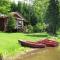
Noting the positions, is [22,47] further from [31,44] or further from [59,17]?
[59,17]

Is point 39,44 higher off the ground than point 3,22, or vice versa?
point 3,22

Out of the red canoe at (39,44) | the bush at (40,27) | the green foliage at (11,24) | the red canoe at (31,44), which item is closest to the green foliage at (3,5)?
the green foliage at (11,24)

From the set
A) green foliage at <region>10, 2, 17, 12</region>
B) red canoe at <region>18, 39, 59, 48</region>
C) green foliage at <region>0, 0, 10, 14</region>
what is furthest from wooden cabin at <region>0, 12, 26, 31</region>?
red canoe at <region>18, 39, 59, 48</region>

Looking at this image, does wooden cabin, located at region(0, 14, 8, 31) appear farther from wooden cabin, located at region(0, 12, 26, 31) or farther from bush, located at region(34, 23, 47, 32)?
bush, located at region(34, 23, 47, 32)

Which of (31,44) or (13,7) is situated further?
(13,7)

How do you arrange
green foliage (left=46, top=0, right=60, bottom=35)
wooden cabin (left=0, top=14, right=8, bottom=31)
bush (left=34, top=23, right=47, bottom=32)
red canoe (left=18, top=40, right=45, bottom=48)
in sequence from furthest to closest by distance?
bush (left=34, top=23, right=47, bottom=32) → wooden cabin (left=0, top=14, right=8, bottom=31) → green foliage (left=46, top=0, right=60, bottom=35) → red canoe (left=18, top=40, right=45, bottom=48)

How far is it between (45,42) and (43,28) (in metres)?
22.9

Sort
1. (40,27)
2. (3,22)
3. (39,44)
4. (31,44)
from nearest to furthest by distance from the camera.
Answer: (31,44) < (39,44) < (3,22) < (40,27)

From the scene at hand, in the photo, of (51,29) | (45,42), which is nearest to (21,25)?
(51,29)

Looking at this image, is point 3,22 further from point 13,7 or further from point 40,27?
point 13,7

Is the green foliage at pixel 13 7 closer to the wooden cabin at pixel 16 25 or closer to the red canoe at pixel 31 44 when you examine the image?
the wooden cabin at pixel 16 25

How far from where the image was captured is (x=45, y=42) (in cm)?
3903

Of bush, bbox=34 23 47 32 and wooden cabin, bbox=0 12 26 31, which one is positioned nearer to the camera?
wooden cabin, bbox=0 12 26 31

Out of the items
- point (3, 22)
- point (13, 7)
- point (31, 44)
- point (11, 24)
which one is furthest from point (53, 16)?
point (31, 44)
